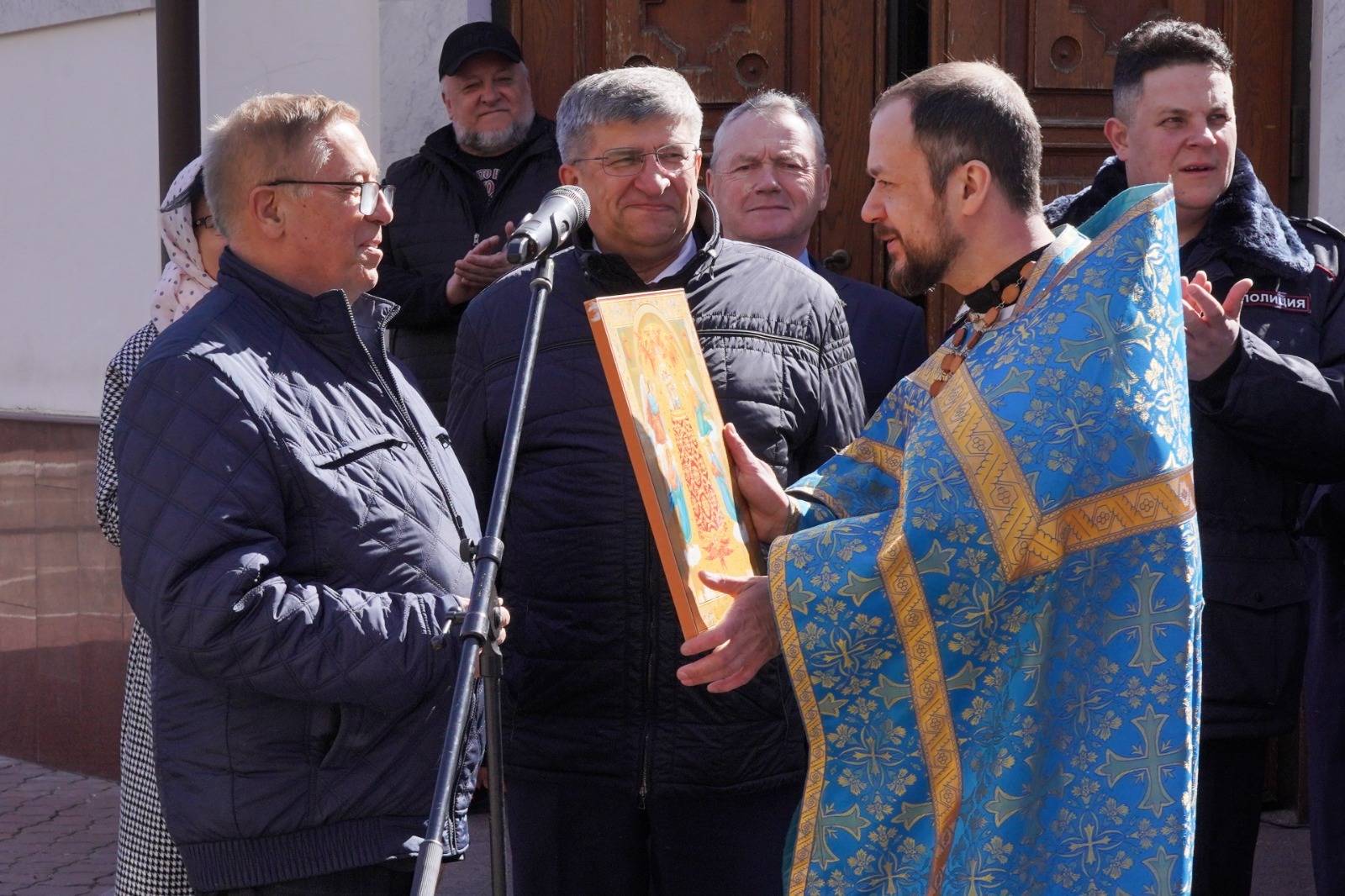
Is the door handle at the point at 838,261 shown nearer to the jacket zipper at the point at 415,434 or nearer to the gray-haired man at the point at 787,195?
the gray-haired man at the point at 787,195

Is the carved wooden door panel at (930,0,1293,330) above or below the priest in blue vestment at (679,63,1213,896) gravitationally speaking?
above

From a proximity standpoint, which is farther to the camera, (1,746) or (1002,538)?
(1,746)

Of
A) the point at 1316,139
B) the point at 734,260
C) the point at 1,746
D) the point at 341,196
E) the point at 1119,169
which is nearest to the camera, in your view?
the point at 341,196

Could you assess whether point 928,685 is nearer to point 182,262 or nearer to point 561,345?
point 561,345

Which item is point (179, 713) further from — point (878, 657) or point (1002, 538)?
point (1002, 538)

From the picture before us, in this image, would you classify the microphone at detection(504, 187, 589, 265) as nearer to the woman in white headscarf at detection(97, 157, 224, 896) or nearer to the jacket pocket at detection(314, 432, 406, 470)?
the jacket pocket at detection(314, 432, 406, 470)

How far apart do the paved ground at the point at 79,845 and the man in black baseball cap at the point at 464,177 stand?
1.59 metres

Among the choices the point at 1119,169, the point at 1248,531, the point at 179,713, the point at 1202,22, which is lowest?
the point at 179,713

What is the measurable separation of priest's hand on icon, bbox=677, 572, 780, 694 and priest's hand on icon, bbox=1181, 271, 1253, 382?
1.10 meters

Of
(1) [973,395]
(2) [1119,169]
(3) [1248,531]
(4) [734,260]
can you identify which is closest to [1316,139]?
(2) [1119,169]

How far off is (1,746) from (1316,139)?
5.97 meters

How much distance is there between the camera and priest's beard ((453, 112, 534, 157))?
5379mm

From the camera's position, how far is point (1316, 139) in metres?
5.49

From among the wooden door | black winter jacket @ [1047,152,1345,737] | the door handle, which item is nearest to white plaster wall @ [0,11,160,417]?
the wooden door
